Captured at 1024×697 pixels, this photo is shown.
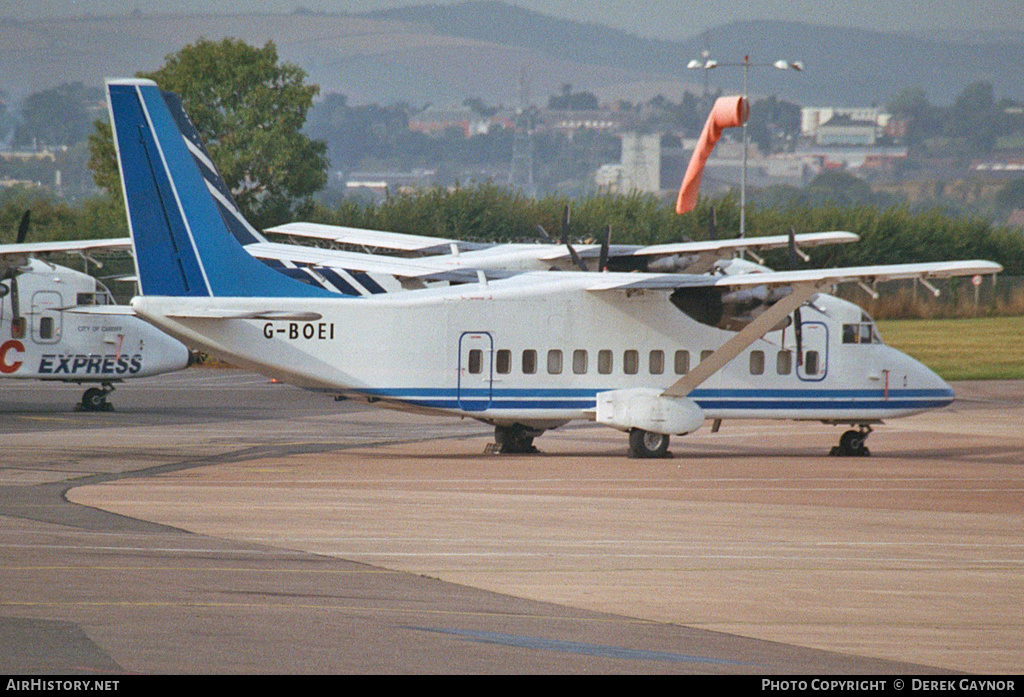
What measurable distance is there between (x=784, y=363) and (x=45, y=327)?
1765 cm

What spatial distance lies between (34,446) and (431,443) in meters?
7.39

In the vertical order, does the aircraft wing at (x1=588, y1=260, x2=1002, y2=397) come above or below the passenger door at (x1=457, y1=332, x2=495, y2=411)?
above

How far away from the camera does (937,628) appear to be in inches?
435

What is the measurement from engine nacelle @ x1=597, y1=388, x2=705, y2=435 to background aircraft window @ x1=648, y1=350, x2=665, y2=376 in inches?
17.3

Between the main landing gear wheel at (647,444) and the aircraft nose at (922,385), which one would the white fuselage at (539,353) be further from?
the main landing gear wheel at (647,444)

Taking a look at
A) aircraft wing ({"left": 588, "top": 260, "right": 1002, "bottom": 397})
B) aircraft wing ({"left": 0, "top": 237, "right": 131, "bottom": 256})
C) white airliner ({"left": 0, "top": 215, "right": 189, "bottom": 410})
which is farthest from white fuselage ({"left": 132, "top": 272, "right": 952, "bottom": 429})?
white airliner ({"left": 0, "top": 215, "right": 189, "bottom": 410})

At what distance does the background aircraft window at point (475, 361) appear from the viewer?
76.4 feet

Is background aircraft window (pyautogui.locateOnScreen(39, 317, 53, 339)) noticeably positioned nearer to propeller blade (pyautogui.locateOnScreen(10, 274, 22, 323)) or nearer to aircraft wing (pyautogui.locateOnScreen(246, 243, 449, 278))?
propeller blade (pyautogui.locateOnScreen(10, 274, 22, 323))

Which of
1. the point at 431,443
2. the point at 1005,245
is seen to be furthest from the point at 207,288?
the point at 1005,245

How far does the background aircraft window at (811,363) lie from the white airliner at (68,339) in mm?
15548

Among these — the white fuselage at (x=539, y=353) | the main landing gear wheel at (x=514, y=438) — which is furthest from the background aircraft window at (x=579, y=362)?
the main landing gear wheel at (x=514, y=438)

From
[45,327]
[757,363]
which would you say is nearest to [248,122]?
[45,327]

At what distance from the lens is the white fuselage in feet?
74.9
